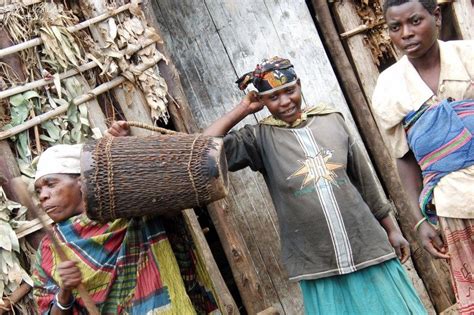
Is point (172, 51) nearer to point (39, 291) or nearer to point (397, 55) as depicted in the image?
point (397, 55)

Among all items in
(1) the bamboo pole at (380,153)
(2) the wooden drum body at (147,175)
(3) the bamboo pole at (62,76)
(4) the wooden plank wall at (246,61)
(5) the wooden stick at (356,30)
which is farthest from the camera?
(5) the wooden stick at (356,30)

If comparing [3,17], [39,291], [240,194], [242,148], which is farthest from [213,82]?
[39,291]

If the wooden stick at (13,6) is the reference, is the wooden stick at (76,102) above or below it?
below

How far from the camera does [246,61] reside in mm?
4602

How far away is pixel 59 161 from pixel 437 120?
5.22ft

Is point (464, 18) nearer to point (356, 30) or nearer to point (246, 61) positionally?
point (356, 30)

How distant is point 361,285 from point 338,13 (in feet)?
6.28

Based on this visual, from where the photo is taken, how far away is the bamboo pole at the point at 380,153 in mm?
4609

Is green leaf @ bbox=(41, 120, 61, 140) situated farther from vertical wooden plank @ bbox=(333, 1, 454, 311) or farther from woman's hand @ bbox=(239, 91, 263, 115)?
vertical wooden plank @ bbox=(333, 1, 454, 311)

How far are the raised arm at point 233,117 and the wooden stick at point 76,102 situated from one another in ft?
1.61

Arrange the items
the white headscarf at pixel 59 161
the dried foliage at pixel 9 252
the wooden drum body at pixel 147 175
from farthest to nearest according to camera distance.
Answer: the dried foliage at pixel 9 252
the white headscarf at pixel 59 161
the wooden drum body at pixel 147 175

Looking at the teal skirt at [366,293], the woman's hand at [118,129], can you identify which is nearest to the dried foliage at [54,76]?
the woman's hand at [118,129]

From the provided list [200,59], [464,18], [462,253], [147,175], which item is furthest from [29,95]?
[464,18]

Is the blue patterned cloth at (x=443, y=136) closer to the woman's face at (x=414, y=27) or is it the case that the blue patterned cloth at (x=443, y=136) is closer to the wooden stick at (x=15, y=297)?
the woman's face at (x=414, y=27)
